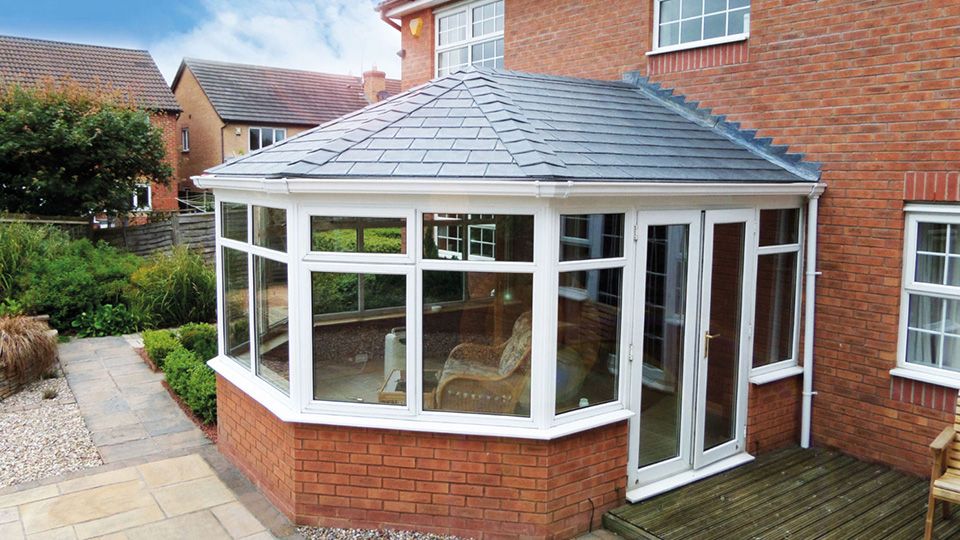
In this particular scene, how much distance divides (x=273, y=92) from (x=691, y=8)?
24.7 meters

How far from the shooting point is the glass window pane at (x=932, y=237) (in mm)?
6031

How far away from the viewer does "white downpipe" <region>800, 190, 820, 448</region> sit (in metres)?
6.75

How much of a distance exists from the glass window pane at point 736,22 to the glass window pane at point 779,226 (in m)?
2.03

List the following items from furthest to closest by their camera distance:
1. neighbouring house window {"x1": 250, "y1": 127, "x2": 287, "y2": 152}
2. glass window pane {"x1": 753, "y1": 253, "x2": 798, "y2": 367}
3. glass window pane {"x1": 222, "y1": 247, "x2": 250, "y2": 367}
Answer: neighbouring house window {"x1": 250, "y1": 127, "x2": 287, "y2": 152} < glass window pane {"x1": 753, "y1": 253, "x2": 798, "y2": 367} < glass window pane {"x1": 222, "y1": 247, "x2": 250, "y2": 367}

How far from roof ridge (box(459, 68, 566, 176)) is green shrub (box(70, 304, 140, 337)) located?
822 cm

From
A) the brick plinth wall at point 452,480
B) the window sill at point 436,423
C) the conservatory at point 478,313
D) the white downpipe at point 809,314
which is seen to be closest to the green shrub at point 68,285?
the conservatory at point 478,313

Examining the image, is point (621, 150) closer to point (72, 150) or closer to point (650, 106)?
point (650, 106)

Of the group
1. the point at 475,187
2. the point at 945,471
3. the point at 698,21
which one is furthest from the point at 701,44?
the point at 945,471

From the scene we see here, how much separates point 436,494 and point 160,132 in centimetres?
1560

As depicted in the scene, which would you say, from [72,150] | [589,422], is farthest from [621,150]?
[72,150]

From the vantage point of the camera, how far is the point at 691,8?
798 cm

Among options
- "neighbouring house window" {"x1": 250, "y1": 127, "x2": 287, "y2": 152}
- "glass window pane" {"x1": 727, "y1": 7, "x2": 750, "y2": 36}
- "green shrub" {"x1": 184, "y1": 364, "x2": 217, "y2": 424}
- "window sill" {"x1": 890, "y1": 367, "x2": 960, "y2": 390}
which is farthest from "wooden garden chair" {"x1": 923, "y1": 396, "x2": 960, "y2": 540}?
"neighbouring house window" {"x1": 250, "y1": 127, "x2": 287, "y2": 152}

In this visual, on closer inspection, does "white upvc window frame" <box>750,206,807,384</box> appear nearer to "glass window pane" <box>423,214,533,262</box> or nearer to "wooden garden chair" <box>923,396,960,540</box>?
"wooden garden chair" <box>923,396,960,540</box>

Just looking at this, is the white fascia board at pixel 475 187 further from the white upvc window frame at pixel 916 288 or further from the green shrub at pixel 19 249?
the green shrub at pixel 19 249
